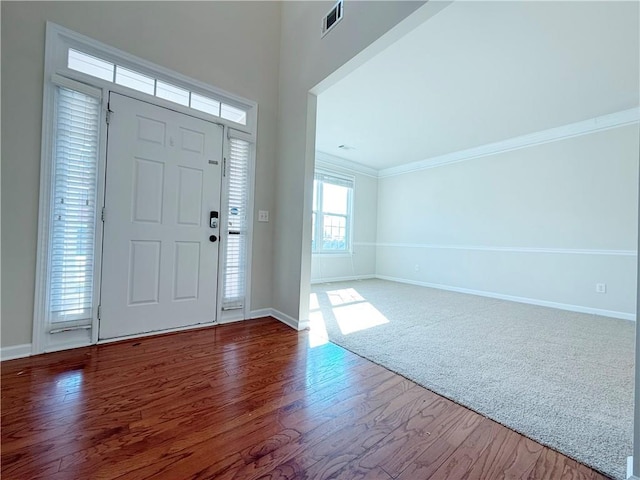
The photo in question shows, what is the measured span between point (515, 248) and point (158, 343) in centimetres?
519

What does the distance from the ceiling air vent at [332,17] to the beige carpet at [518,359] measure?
2.87 m

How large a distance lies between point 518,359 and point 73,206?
3.69m

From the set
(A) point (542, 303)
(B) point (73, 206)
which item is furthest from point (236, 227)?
(A) point (542, 303)

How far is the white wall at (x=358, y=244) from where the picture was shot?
19.2ft

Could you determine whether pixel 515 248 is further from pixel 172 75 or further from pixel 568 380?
pixel 172 75

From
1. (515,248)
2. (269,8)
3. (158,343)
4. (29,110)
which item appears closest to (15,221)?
(29,110)

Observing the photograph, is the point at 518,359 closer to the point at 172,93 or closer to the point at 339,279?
the point at 172,93

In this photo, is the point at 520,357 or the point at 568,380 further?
the point at 520,357

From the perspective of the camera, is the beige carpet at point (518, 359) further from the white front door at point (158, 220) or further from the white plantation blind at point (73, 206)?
the white plantation blind at point (73, 206)

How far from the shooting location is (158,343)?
7.50 ft

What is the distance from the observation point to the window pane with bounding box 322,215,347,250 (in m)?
5.89

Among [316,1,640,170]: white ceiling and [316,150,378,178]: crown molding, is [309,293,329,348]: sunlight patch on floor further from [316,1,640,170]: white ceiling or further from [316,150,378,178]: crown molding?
[316,150,378,178]: crown molding

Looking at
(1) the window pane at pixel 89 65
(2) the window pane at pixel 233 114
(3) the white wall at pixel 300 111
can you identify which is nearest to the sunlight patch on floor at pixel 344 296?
(3) the white wall at pixel 300 111


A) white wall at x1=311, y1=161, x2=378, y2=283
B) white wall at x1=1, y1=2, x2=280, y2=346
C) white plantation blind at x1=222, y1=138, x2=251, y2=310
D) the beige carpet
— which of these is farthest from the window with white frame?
white plantation blind at x1=222, y1=138, x2=251, y2=310
